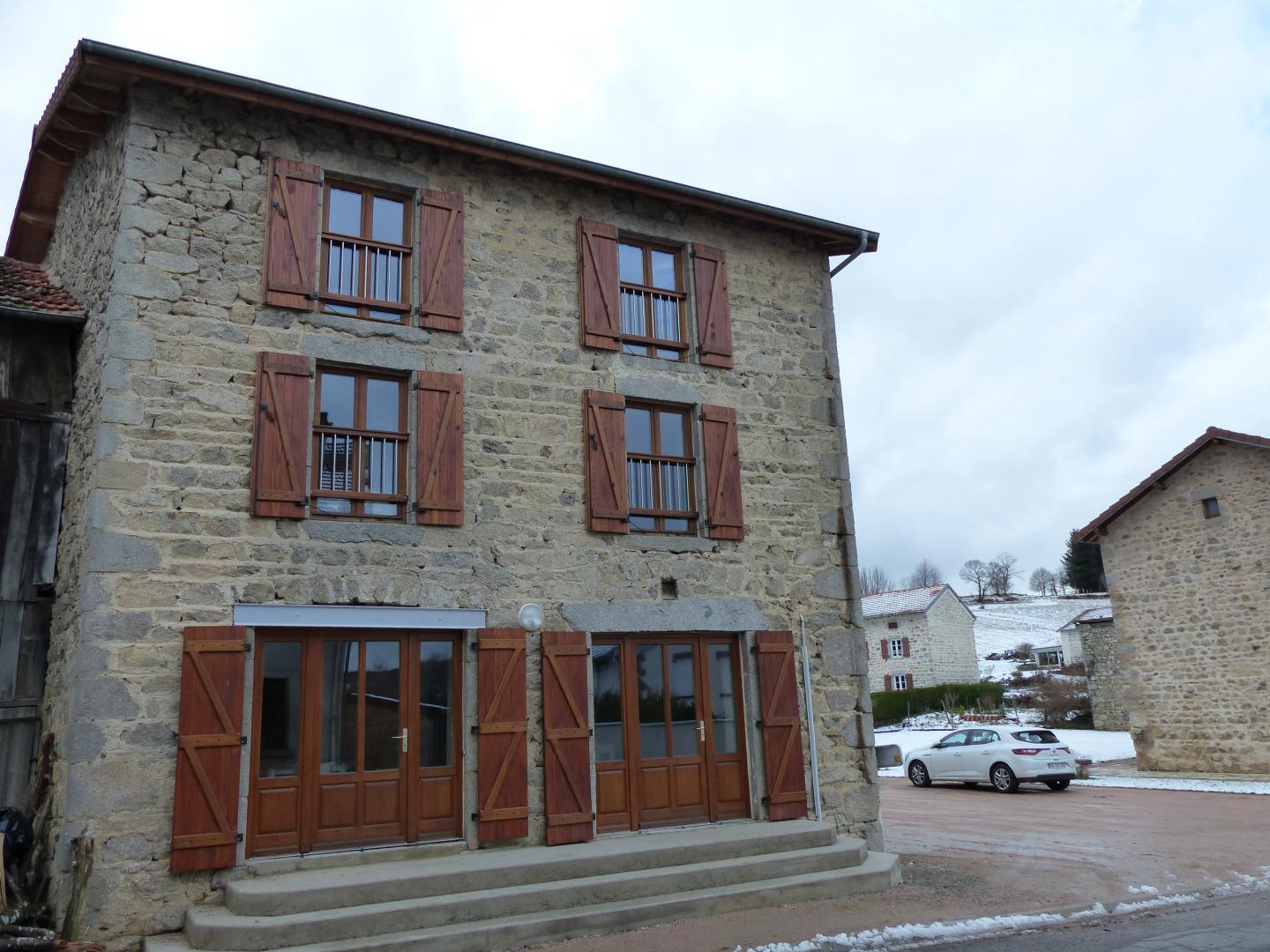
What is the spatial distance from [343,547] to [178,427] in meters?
1.60

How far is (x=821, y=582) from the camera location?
9.95 metres

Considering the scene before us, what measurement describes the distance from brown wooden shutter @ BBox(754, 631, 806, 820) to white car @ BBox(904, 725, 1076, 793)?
8218 millimetres

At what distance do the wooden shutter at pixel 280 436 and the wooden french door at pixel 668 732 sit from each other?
3.06 meters

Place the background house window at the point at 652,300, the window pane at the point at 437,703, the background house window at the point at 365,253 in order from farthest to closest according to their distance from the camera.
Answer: the background house window at the point at 652,300 → the background house window at the point at 365,253 → the window pane at the point at 437,703

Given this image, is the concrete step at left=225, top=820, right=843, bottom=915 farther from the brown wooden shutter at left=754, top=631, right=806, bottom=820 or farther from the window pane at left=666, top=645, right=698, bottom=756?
the window pane at left=666, top=645, right=698, bottom=756

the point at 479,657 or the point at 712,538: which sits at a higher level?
the point at 712,538

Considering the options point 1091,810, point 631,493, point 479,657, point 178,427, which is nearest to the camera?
point 178,427

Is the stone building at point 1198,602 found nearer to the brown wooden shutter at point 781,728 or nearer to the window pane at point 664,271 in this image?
the brown wooden shutter at point 781,728

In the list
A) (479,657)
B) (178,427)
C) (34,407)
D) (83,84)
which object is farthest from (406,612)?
(83,84)

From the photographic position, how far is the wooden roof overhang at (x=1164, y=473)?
15.9 meters

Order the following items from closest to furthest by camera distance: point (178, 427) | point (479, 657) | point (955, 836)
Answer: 1. point (178, 427)
2. point (479, 657)
3. point (955, 836)

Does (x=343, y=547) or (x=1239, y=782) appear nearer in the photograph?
(x=343, y=547)

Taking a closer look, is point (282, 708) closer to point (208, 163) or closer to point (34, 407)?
point (34, 407)

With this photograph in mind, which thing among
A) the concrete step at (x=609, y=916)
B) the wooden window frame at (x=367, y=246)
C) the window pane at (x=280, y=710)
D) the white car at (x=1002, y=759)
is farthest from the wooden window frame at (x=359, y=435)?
the white car at (x=1002, y=759)
